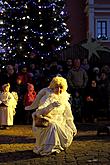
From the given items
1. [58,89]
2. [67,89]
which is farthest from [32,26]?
[58,89]

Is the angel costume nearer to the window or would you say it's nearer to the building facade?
the building facade

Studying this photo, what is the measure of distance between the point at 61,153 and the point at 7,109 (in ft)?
17.4

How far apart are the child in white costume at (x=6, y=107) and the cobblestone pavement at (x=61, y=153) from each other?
38.7 inches

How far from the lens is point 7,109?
1470cm

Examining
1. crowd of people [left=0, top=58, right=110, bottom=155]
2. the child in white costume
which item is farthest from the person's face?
the child in white costume

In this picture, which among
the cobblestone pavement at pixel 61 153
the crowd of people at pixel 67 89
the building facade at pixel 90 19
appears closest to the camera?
the cobblestone pavement at pixel 61 153

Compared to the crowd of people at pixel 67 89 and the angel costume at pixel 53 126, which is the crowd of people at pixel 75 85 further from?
the angel costume at pixel 53 126

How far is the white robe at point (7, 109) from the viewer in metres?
14.5

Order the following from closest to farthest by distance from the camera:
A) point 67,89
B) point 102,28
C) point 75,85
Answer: point 67,89
point 75,85
point 102,28

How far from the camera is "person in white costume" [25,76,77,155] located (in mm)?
9523

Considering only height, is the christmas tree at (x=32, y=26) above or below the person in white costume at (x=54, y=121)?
above

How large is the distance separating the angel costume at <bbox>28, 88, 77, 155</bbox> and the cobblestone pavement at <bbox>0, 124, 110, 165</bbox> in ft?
0.67

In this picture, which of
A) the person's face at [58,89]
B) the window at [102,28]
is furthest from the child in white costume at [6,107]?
the window at [102,28]

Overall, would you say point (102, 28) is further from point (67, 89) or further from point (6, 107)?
point (6, 107)
